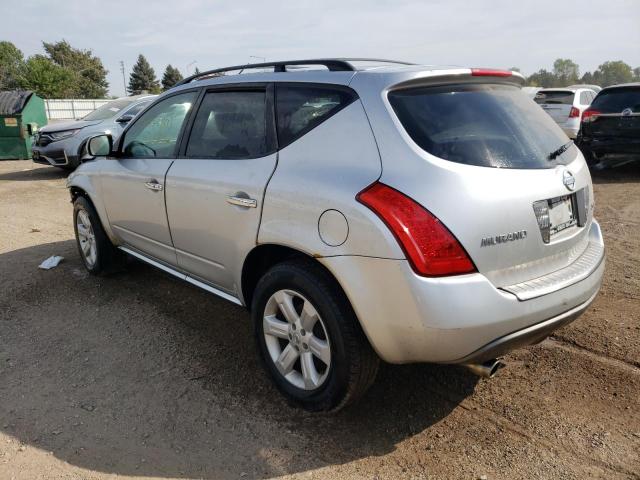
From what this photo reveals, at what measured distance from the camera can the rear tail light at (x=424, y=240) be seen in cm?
223

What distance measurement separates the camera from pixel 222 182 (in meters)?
3.15

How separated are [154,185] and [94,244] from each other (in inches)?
58.6

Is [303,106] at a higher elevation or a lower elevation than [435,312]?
higher

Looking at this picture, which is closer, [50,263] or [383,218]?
[383,218]

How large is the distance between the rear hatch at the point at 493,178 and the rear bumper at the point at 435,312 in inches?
5.0

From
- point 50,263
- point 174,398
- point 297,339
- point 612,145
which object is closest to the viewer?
point 297,339

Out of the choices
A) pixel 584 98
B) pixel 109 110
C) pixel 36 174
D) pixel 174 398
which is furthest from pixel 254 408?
pixel 584 98

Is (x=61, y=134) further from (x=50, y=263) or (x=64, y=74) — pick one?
(x=64, y=74)

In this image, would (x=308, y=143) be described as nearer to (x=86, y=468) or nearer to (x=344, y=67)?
(x=344, y=67)

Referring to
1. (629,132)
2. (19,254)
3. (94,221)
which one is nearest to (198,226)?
(94,221)

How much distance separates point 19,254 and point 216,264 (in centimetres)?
355

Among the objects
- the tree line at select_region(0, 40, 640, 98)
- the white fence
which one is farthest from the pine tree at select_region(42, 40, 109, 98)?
the white fence

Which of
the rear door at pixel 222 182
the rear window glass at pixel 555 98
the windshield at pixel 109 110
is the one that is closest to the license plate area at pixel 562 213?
the rear door at pixel 222 182

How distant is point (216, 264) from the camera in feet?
11.0
